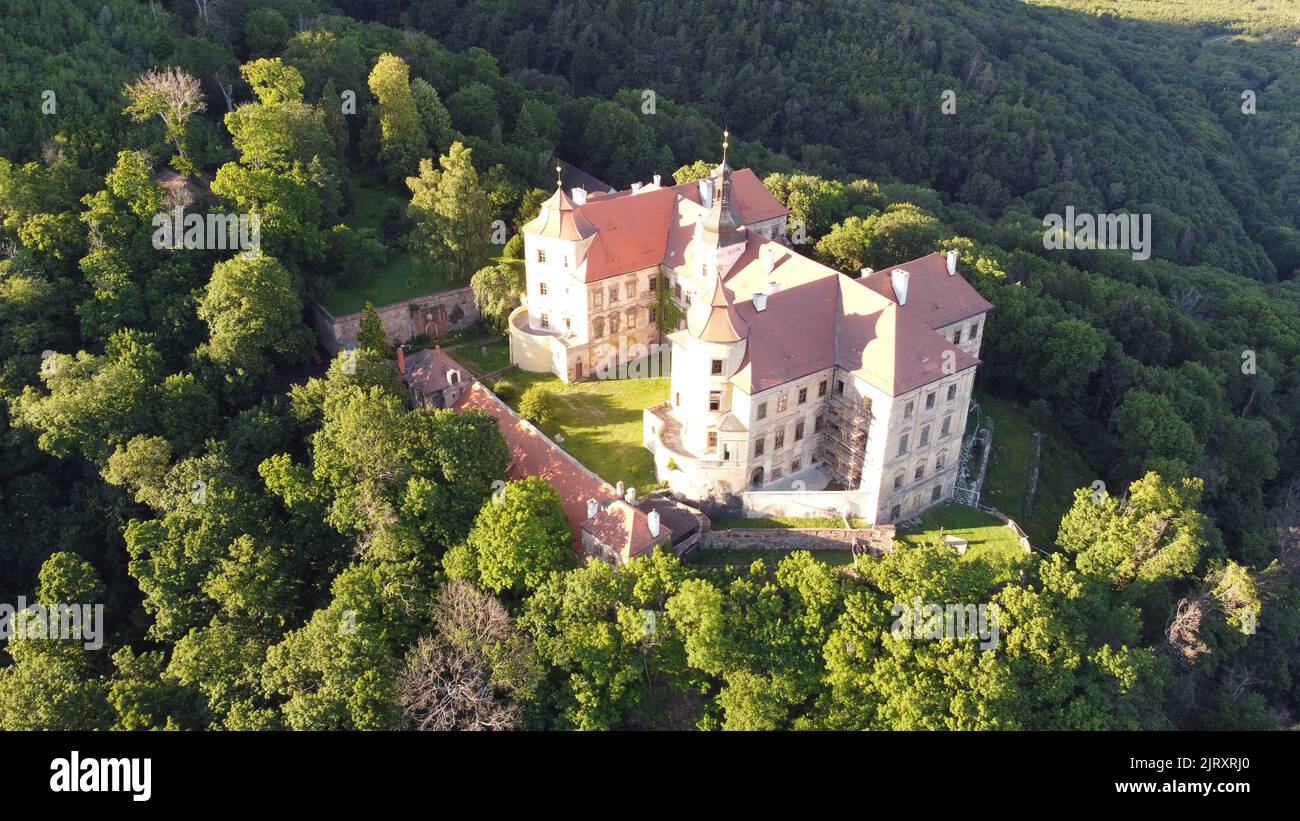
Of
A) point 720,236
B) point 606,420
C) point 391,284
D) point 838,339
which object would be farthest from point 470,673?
point 391,284

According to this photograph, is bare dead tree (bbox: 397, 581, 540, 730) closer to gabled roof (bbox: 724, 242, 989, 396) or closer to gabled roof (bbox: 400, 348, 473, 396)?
gabled roof (bbox: 724, 242, 989, 396)

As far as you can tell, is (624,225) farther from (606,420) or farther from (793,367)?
(793,367)

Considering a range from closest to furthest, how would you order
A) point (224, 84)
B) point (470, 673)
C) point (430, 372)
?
1. point (470, 673)
2. point (430, 372)
3. point (224, 84)

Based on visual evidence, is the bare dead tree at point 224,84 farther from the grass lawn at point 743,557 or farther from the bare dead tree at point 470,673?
the grass lawn at point 743,557

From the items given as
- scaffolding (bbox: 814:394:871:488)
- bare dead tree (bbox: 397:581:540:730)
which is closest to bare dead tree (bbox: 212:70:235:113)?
bare dead tree (bbox: 397:581:540:730)

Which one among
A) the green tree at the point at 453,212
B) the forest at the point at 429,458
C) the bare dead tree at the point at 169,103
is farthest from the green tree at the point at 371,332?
the bare dead tree at the point at 169,103
